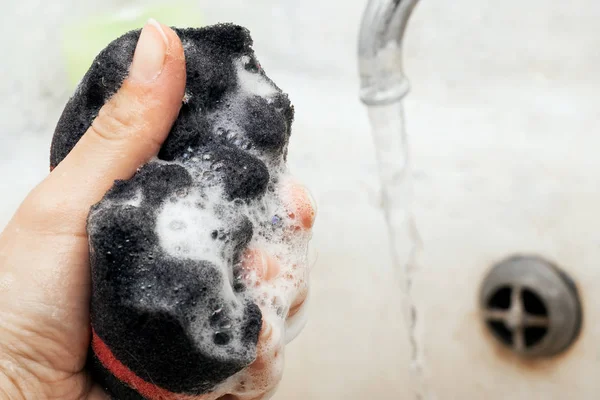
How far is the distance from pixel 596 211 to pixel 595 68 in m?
0.14

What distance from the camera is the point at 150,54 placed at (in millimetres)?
302

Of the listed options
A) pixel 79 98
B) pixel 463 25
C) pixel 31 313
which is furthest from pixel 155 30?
pixel 463 25

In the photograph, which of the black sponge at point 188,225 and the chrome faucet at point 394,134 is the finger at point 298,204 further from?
the chrome faucet at point 394,134

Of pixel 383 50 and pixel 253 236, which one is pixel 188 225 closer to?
pixel 253 236

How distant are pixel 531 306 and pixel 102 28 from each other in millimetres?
549

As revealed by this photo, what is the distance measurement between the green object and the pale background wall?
4 cm

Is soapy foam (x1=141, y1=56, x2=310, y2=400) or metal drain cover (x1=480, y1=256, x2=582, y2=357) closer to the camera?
soapy foam (x1=141, y1=56, x2=310, y2=400)

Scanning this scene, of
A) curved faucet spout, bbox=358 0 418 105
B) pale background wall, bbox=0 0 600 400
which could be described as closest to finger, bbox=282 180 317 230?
curved faucet spout, bbox=358 0 418 105

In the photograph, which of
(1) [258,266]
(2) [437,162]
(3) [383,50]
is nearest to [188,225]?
(1) [258,266]

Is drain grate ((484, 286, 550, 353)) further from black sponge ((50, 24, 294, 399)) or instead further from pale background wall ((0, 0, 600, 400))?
black sponge ((50, 24, 294, 399))

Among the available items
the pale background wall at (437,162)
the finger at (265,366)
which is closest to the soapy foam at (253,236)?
the finger at (265,366)

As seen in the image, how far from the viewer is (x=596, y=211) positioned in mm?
626

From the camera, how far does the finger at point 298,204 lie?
1.13 ft

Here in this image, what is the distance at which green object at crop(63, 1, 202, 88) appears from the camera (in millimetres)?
681
